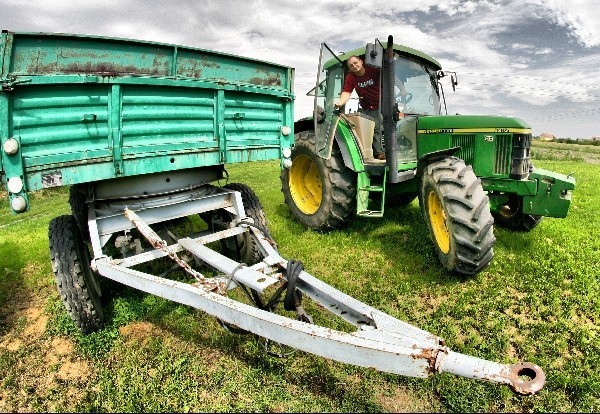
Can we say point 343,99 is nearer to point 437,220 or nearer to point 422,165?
point 422,165

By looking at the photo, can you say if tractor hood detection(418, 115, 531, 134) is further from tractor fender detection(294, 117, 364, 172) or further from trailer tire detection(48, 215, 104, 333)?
trailer tire detection(48, 215, 104, 333)

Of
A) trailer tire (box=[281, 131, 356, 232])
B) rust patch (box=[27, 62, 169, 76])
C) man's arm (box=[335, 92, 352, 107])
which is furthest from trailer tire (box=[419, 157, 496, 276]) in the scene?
rust patch (box=[27, 62, 169, 76])

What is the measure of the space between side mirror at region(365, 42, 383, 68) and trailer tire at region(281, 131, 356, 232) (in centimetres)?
150

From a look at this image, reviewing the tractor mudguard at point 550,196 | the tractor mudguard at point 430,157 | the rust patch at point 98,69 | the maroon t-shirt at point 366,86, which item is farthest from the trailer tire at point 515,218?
the rust patch at point 98,69

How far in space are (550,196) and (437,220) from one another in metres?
1.14

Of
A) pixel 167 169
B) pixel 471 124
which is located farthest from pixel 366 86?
pixel 167 169

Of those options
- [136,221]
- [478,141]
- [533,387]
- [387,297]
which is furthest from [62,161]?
[478,141]

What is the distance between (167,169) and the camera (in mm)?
3508

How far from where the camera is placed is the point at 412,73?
5.31 meters

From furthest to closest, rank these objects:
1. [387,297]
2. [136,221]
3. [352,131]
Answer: [352,131] < [387,297] < [136,221]

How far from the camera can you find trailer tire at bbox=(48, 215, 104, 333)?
328cm

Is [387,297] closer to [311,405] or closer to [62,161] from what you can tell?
[311,405]

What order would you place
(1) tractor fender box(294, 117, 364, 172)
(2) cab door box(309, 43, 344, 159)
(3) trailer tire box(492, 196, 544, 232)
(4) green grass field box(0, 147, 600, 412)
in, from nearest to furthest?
1. (4) green grass field box(0, 147, 600, 412)
2. (3) trailer tire box(492, 196, 544, 232)
3. (1) tractor fender box(294, 117, 364, 172)
4. (2) cab door box(309, 43, 344, 159)

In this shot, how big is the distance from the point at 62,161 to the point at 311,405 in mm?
2443
